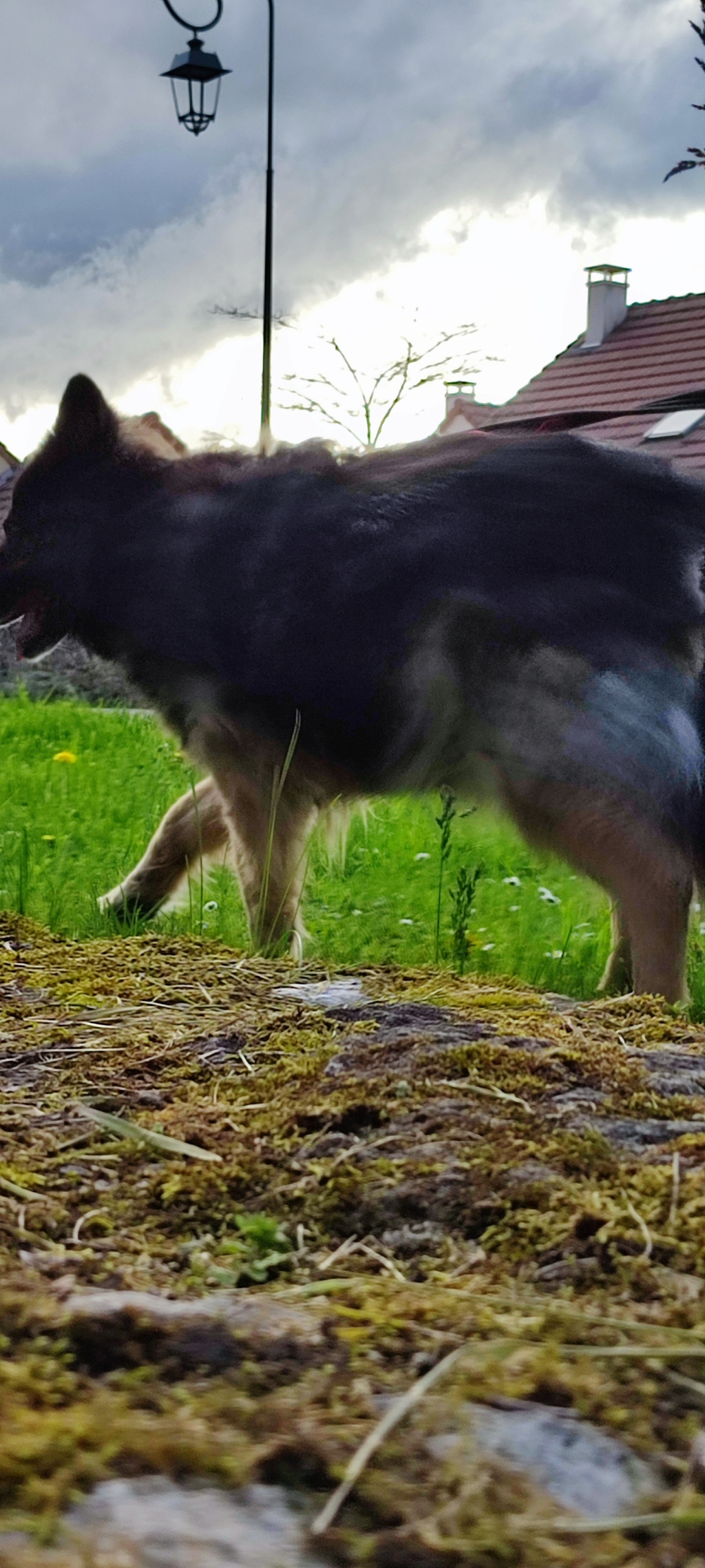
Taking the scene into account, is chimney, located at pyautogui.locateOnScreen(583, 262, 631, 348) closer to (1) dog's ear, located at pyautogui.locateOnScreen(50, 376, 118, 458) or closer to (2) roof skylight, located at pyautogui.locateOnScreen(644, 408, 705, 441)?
(2) roof skylight, located at pyautogui.locateOnScreen(644, 408, 705, 441)

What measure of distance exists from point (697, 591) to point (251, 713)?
1.16 metres

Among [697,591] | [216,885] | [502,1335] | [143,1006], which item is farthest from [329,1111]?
[216,885]

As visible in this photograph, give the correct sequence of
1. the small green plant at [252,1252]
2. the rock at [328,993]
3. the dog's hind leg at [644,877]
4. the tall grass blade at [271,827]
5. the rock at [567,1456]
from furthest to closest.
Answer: the tall grass blade at [271,827] → the dog's hind leg at [644,877] → the rock at [328,993] → the small green plant at [252,1252] → the rock at [567,1456]

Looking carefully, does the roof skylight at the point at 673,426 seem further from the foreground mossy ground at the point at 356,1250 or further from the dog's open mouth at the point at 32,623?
the foreground mossy ground at the point at 356,1250

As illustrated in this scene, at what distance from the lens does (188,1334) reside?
1.25 metres

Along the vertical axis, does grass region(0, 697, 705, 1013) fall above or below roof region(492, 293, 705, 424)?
below

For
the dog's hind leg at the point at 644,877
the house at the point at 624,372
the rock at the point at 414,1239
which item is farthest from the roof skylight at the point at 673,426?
the rock at the point at 414,1239

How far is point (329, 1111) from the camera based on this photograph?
1.90 m

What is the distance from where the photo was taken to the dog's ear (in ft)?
14.5

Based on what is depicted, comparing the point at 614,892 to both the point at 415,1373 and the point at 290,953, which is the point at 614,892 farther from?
the point at 415,1373

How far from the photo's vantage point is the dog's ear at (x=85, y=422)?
4.42m

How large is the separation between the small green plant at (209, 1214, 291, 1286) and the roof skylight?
57.7ft

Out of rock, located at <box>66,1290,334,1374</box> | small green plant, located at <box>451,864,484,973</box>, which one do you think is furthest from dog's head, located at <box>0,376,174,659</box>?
rock, located at <box>66,1290,334,1374</box>

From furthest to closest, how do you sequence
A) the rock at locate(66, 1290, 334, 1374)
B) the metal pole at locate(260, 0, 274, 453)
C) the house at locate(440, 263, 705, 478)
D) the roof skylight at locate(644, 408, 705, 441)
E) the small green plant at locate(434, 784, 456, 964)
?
the house at locate(440, 263, 705, 478) < the roof skylight at locate(644, 408, 705, 441) < the metal pole at locate(260, 0, 274, 453) < the small green plant at locate(434, 784, 456, 964) < the rock at locate(66, 1290, 334, 1374)
